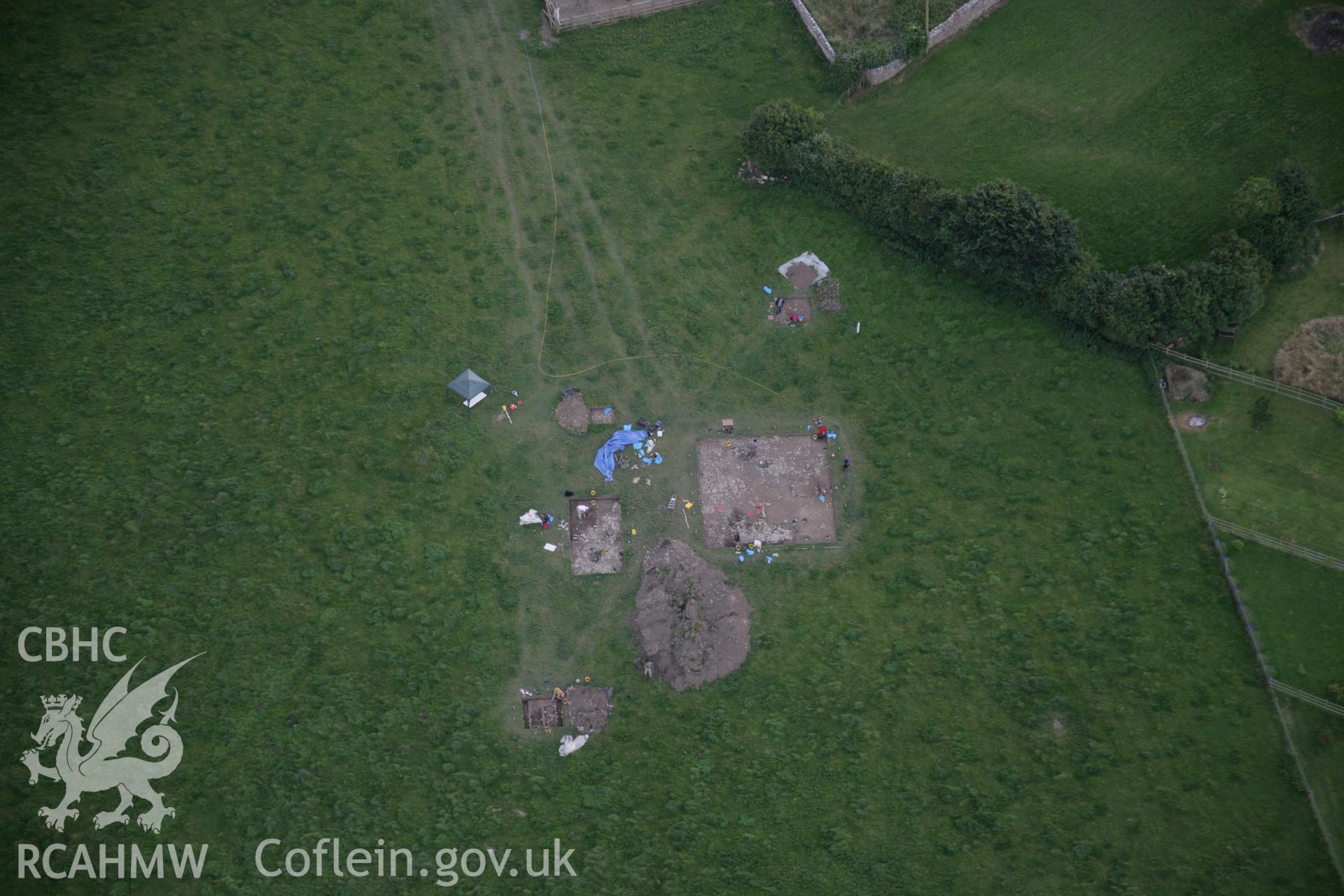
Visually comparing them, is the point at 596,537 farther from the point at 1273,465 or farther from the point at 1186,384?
the point at 1273,465

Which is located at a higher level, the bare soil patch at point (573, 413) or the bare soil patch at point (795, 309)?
the bare soil patch at point (795, 309)

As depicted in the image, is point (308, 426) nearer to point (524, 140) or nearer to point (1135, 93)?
point (524, 140)

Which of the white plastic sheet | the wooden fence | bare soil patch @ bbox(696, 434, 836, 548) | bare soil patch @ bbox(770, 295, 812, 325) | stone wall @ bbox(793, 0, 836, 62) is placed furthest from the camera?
the wooden fence

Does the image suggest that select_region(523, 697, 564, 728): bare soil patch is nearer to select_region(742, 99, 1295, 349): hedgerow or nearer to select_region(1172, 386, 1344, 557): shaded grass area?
select_region(742, 99, 1295, 349): hedgerow

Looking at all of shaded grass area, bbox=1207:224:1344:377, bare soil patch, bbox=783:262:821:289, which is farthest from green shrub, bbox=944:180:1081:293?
shaded grass area, bbox=1207:224:1344:377

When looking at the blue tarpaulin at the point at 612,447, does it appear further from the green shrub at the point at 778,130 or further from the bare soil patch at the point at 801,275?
the green shrub at the point at 778,130

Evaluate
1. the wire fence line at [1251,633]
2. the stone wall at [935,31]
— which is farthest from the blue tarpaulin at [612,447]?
the wire fence line at [1251,633]
